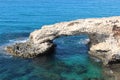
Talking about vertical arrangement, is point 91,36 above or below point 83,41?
above

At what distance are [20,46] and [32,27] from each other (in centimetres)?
2863

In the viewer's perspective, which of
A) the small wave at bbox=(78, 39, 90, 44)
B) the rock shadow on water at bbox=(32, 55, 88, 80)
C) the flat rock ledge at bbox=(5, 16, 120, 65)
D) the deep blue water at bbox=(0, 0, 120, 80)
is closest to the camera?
the rock shadow on water at bbox=(32, 55, 88, 80)

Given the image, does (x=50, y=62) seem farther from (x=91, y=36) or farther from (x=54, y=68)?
(x=91, y=36)

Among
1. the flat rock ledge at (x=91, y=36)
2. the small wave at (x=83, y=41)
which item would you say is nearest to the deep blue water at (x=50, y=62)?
the small wave at (x=83, y=41)

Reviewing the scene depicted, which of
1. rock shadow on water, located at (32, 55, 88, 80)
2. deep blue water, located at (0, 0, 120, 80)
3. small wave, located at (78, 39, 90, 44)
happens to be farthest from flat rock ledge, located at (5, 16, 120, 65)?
small wave, located at (78, 39, 90, 44)

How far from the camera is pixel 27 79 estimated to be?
149ft

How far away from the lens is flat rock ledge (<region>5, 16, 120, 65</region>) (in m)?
53.0

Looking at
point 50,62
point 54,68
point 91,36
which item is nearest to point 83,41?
point 91,36

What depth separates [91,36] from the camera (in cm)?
5806

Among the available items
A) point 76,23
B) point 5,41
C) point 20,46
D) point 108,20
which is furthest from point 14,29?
point 108,20

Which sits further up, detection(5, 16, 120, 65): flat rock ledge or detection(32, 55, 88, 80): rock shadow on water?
detection(5, 16, 120, 65): flat rock ledge

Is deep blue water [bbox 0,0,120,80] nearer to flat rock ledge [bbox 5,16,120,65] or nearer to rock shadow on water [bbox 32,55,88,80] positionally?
rock shadow on water [bbox 32,55,88,80]

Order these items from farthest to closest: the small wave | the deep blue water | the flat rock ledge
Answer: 1. the small wave
2. the flat rock ledge
3. the deep blue water

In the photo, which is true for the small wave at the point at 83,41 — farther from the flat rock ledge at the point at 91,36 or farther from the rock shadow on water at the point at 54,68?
the rock shadow on water at the point at 54,68
